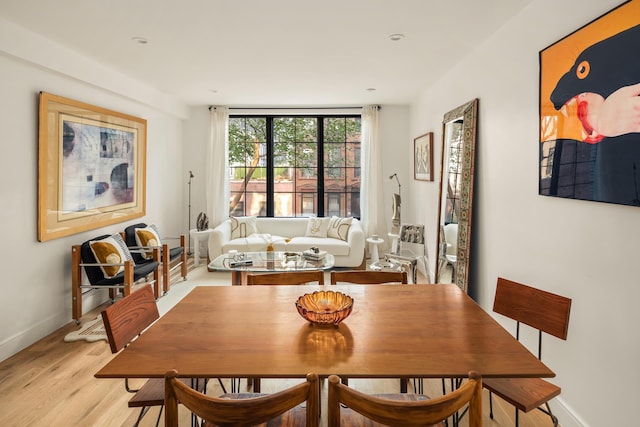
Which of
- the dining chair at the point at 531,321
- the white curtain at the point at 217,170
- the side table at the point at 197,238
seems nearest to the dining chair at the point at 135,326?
the dining chair at the point at 531,321

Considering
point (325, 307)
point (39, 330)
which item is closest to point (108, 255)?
point (39, 330)

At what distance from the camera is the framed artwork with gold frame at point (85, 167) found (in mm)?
3510

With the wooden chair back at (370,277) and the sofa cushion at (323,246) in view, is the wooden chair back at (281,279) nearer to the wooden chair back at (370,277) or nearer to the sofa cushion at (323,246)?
the wooden chair back at (370,277)

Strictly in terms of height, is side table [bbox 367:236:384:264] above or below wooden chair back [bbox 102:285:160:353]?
below

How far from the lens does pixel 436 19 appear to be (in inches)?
118

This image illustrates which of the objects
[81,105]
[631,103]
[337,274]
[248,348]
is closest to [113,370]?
[248,348]

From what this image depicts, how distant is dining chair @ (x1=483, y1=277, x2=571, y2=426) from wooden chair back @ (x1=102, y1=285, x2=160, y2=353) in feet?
5.11

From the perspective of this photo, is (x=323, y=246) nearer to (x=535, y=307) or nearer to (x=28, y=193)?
(x=28, y=193)

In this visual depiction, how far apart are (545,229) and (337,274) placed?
1361 mm

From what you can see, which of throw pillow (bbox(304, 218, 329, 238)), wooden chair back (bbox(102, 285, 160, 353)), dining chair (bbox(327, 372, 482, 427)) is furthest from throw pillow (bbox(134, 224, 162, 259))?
dining chair (bbox(327, 372, 482, 427))

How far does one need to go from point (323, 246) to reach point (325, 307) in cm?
398

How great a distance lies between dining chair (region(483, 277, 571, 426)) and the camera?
66.3 inches

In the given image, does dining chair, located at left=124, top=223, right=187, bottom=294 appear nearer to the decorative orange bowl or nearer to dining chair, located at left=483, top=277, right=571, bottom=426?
the decorative orange bowl

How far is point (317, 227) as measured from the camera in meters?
6.39
